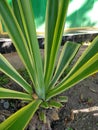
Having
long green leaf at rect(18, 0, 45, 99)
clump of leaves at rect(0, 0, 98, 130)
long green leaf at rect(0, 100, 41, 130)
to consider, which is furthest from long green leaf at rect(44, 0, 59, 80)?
long green leaf at rect(0, 100, 41, 130)

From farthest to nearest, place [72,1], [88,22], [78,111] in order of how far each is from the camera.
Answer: [88,22] → [72,1] → [78,111]

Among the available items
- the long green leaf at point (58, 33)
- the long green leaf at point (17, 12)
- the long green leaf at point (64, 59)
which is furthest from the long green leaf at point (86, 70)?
the long green leaf at point (17, 12)

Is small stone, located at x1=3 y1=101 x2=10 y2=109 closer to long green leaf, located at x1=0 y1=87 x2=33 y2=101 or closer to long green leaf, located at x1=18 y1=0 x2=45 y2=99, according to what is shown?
long green leaf, located at x1=0 y1=87 x2=33 y2=101

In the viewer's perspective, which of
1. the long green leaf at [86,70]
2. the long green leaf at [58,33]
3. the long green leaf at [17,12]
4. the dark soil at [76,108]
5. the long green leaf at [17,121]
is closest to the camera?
the long green leaf at [17,121]

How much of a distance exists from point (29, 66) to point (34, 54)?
6.5 inches

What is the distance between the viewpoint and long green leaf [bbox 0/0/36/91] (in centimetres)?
157

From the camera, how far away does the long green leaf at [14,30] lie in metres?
1.57

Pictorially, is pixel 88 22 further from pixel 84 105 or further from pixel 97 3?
pixel 84 105

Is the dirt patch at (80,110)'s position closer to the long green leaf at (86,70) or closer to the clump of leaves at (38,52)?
the clump of leaves at (38,52)

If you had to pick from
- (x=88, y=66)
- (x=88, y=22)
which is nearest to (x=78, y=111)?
(x=88, y=66)

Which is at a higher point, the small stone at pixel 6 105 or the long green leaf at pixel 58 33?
the long green leaf at pixel 58 33

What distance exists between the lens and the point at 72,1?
2.69 m

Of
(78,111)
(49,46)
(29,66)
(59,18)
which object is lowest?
(78,111)

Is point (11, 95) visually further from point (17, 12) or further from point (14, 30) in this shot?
point (17, 12)
